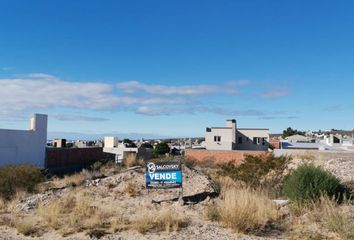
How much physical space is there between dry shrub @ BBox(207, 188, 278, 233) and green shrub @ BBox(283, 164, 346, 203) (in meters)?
1.25

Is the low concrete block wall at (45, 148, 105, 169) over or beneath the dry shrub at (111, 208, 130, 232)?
over

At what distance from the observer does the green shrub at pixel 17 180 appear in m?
19.8

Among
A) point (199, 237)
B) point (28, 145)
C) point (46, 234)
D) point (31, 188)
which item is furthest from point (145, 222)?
point (28, 145)

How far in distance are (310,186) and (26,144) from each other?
107 ft

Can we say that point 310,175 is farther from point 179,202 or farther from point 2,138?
point 2,138

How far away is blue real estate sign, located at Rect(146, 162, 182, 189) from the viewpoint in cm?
1562

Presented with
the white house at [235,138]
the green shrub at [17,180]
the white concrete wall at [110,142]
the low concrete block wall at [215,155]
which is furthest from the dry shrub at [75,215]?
the white concrete wall at [110,142]

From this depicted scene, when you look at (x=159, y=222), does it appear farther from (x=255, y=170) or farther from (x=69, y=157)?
(x=69, y=157)

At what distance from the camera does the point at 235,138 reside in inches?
3305

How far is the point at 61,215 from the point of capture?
13539 mm

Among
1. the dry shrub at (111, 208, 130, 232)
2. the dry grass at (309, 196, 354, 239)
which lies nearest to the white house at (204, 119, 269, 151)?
the dry shrub at (111, 208, 130, 232)

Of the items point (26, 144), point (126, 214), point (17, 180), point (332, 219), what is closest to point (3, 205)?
point (17, 180)

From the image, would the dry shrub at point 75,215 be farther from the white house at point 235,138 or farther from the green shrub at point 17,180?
the white house at point 235,138

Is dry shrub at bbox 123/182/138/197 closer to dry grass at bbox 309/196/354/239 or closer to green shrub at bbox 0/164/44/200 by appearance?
green shrub at bbox 0/164/44/200
